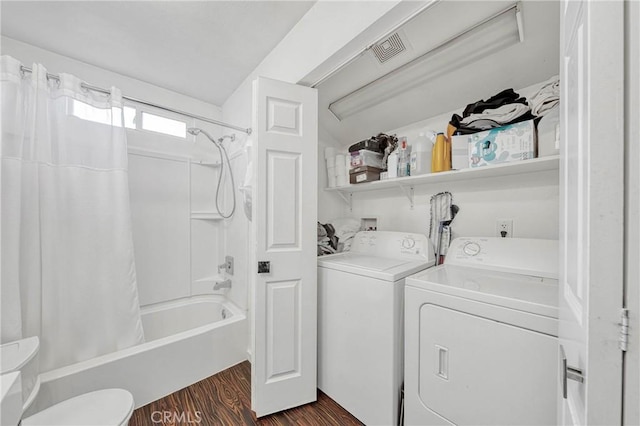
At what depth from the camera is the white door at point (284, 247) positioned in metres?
1.53

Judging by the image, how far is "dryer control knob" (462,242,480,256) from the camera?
1.48 meters

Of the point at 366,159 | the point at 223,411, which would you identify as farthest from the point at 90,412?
the point at 366,159

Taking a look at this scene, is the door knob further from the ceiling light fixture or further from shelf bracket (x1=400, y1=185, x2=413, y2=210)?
the ceiling light fixture

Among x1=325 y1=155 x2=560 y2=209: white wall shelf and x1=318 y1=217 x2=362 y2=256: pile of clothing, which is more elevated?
x1=325 y1=155 x2=560 y2=209: white wall shelf

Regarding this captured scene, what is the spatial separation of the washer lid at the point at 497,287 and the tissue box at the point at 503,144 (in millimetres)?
618

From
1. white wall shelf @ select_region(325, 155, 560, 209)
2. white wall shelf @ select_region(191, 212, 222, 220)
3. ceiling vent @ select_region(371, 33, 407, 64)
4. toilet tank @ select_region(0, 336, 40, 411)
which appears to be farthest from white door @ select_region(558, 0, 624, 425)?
white wall shelf @ select_region(191, 212, 222, 220)

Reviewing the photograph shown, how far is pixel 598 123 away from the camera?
40 cm

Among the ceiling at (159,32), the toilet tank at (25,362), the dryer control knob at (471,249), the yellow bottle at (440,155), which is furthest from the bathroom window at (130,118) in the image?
the dryer control knob at (471,249)

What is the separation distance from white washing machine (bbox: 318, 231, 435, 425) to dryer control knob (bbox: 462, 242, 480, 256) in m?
0.21

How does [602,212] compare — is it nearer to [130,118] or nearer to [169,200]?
[169,200]

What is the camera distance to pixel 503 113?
1.29 meters

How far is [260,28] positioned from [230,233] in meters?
1.92

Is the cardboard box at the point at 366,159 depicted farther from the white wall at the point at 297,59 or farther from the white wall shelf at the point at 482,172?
the white wall at the point at 297,59

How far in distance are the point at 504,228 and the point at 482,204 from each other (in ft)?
0.66
